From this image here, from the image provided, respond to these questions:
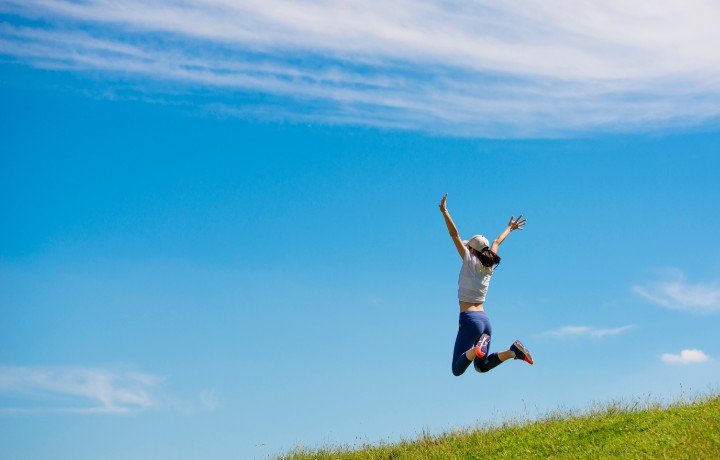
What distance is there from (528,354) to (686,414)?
3639mm

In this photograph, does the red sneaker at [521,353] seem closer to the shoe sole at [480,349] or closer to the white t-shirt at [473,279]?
the shoe sole at [480,349]

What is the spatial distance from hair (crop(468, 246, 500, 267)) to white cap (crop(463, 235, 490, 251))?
0.05 meters

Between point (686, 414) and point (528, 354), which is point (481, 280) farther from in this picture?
point (686, 414)

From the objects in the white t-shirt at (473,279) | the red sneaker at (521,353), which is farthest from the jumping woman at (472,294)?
the red sneaker at (521,353)

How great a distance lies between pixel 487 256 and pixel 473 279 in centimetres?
58

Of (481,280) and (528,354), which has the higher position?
(481,280)

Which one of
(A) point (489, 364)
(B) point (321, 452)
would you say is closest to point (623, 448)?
(A) point (489, 364)

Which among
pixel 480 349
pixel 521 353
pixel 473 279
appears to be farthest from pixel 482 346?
pixel 473 279

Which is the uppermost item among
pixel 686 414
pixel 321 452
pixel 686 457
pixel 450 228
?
pixel 450 228

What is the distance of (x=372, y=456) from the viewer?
19.4m

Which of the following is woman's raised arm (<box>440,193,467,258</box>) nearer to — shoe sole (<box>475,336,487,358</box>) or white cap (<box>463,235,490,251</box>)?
white cap (<box>463,235,490,251</box>)

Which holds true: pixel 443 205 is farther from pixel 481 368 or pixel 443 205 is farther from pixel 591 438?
pixel 591 438

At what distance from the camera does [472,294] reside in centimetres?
1698

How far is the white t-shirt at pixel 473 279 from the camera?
16812mm
